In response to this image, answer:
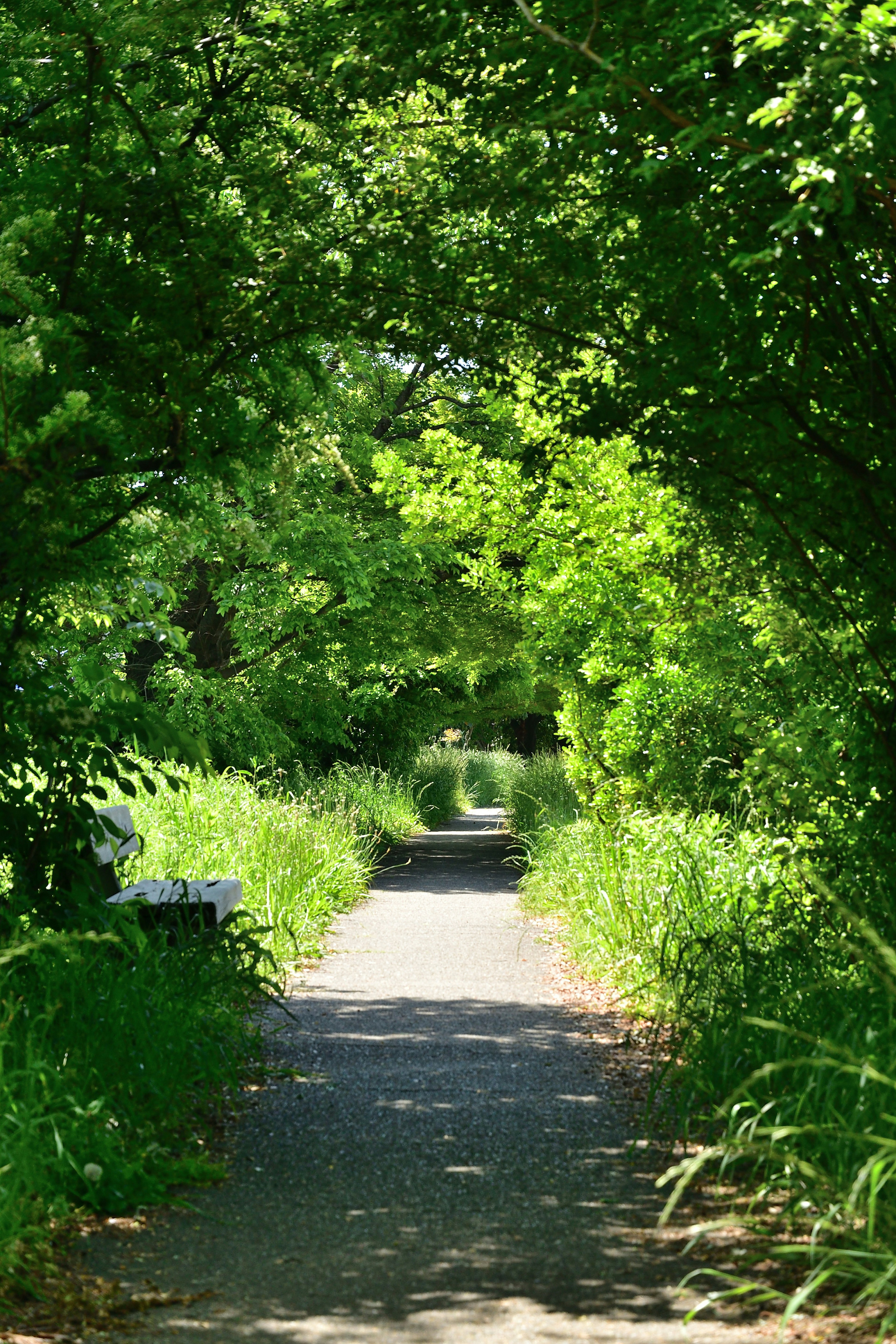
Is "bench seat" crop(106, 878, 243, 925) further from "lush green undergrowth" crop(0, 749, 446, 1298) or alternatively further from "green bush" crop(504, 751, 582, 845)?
"green bush" crop(504, 751, 582, 845)

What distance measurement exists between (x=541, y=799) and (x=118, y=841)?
1125cm

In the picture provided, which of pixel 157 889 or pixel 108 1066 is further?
pixel 157 889

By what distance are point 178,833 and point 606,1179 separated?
620 cm

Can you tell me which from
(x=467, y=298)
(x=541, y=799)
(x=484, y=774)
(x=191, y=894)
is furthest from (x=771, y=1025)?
(x=484, y=774)

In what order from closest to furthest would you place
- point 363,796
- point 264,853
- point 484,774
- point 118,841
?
point 118,841 < point 264,853 < point 363,796 < point 484,774

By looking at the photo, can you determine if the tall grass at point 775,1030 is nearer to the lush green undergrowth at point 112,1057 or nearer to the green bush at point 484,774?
the lush green undergrowth at point 112,1057

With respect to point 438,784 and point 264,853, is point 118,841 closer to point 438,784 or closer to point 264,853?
point 264,853

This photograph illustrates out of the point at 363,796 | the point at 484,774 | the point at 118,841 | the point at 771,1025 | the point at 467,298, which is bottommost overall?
the point at 484,774

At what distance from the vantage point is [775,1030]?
495cm

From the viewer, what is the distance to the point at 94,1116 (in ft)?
14.5

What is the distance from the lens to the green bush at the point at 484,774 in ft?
135

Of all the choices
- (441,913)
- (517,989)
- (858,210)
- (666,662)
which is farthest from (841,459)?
(441,913)

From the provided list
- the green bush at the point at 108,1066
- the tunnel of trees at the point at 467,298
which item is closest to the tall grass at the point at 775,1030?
the tunnel of trees at the point at 467,298

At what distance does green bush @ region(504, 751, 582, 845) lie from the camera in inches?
579
